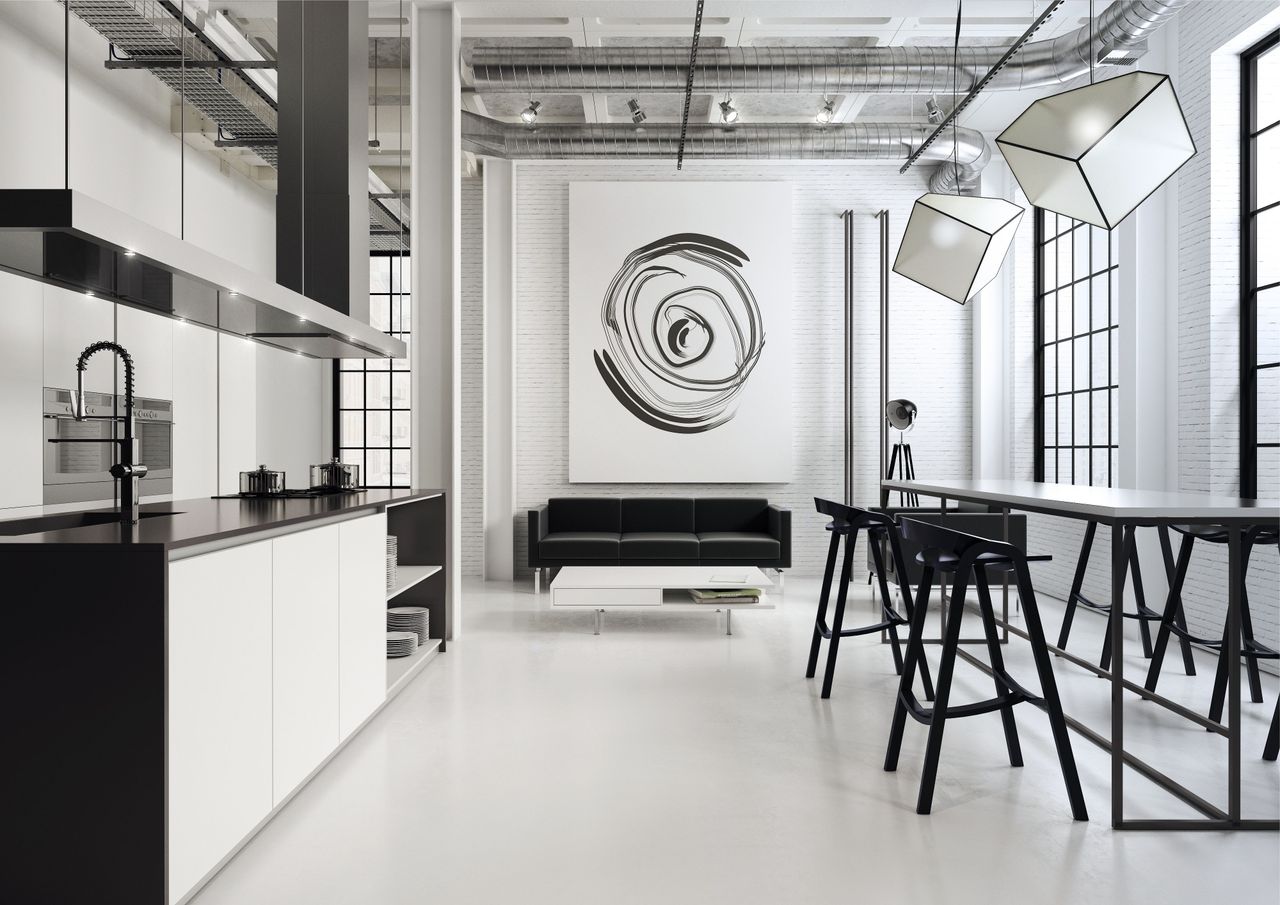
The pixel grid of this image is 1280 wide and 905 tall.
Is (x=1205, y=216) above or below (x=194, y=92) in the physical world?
A: below

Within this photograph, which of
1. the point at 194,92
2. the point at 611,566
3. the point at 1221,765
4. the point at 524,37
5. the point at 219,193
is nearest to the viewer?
the point at 1221,765

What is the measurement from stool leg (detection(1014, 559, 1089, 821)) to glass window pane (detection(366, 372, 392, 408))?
728 centimetres

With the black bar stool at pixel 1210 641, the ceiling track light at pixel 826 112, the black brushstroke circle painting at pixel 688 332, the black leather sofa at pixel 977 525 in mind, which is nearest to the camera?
the black bar stool at pixel 1210 641

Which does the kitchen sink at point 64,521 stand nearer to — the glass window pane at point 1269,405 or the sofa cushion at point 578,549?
the sofa cushion at point 578,549

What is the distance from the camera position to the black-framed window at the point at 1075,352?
261 inches

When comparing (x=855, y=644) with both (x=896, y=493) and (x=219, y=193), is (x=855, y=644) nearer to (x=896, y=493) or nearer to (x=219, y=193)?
(x=896, y=493)

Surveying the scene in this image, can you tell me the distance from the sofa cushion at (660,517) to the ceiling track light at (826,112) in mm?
3811

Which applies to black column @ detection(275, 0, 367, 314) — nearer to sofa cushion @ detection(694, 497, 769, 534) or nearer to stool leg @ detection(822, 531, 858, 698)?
stool leg @ detection(822, 531, 858, 698)

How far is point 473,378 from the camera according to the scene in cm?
831

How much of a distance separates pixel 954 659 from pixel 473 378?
6.29 m

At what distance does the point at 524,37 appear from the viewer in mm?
6316

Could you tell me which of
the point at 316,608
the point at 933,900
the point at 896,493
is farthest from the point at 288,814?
the point at 896,493

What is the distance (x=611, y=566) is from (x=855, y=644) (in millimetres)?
2460

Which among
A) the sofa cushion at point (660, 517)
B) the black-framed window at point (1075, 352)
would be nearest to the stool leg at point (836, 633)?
the black-framed window at point (1075, 352)
